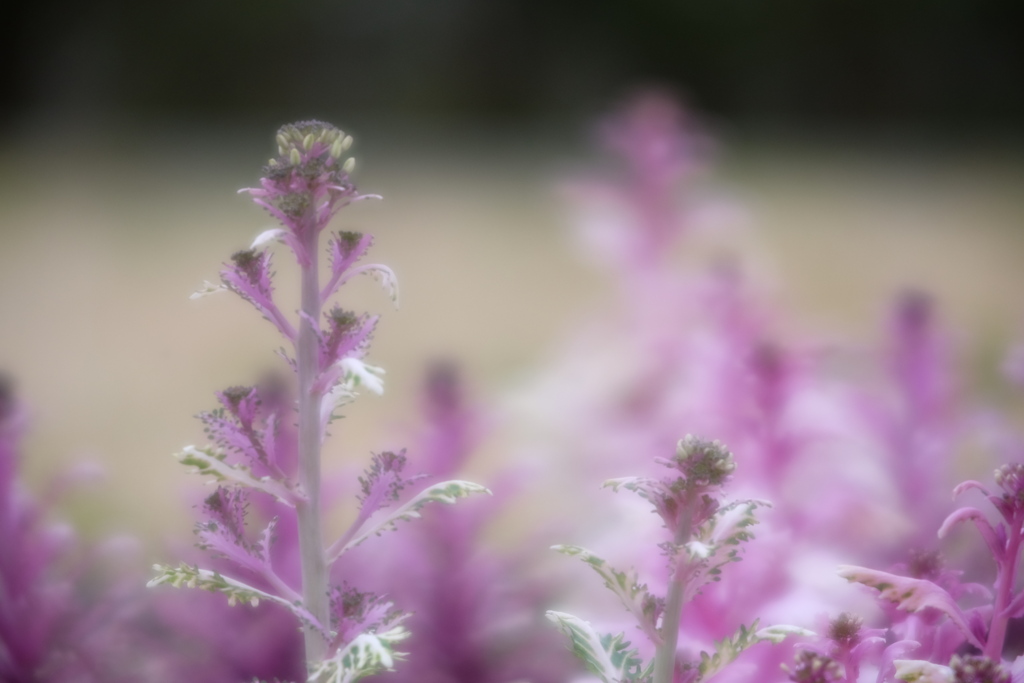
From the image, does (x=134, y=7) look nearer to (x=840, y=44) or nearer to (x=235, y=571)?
(x=840, y=44)

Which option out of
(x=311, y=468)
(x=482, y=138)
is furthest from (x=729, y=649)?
(x=482, y=138)

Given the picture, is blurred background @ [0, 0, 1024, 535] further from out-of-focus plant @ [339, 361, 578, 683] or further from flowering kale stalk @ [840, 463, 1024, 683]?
flowering kale stalk @ [840, 463, 1024, 683]

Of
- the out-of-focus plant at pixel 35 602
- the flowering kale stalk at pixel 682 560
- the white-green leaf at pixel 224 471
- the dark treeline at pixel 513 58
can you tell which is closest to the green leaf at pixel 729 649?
the flowering kale stalk at pixel 682 560

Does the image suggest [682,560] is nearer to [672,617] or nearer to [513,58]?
[672,617]

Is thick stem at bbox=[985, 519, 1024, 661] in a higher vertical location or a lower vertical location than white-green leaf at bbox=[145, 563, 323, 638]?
higher

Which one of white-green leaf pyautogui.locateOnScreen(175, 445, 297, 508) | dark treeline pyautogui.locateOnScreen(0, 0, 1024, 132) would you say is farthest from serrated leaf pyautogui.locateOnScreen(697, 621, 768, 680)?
dark treeline pyautogui.locateOnScreen(0, 0, 1024, 132)

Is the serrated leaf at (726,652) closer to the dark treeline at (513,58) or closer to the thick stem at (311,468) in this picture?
the thick stem at (311,468)

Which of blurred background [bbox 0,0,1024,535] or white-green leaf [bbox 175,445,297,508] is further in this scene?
blurred background [bbox 0,0,1024,535]
